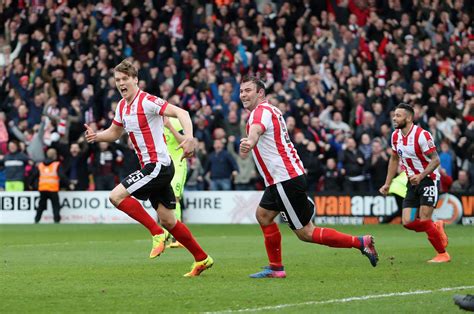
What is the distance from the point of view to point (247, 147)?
1053 centimetres

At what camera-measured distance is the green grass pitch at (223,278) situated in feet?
30.3

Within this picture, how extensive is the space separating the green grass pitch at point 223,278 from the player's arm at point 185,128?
1346 millimetres

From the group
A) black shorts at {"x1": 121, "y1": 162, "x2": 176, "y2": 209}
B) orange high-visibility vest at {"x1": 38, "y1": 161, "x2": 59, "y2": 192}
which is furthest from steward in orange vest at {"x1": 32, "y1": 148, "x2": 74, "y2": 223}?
black shorts at {"x1": 121, "y1": 162, "x2": 176, "y2": 209}

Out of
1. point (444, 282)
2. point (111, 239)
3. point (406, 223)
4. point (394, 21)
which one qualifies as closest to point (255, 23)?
point (394, 21)

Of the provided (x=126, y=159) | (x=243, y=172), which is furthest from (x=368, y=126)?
(x=126, y=159)

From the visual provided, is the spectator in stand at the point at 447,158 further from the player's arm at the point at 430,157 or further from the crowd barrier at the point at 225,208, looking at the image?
the player's arm at the point at 430,157

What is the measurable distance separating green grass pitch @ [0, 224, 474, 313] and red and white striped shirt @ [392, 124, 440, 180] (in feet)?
4.03

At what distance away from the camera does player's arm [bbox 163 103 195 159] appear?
424 inches

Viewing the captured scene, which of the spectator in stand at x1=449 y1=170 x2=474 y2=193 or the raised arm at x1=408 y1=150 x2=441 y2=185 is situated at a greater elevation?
the raised arm at x1=408 y1=150 x2=441 y2=185

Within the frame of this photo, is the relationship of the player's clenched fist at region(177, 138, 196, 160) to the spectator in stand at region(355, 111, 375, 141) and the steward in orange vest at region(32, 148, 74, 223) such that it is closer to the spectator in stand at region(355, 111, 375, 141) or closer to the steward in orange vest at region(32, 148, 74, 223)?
the spectator in stand at region(355, 111, 375, 141)

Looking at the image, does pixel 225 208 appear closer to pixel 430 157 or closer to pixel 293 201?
pixel 430 157

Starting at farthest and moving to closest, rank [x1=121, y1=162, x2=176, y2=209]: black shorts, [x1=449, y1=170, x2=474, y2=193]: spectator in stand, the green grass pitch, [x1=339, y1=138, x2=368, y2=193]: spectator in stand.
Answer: [x1=339, y1=138, x2=368, y2=193]: spectator in stand, [x1=449, y1=170, x2=474, y2=193]: spectator in stand, [x1=121, y1=162, x2=176, y2=209]: black shorts, the green grass pitch

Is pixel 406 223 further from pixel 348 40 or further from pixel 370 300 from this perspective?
pixel 348 40

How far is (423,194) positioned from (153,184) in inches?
171
